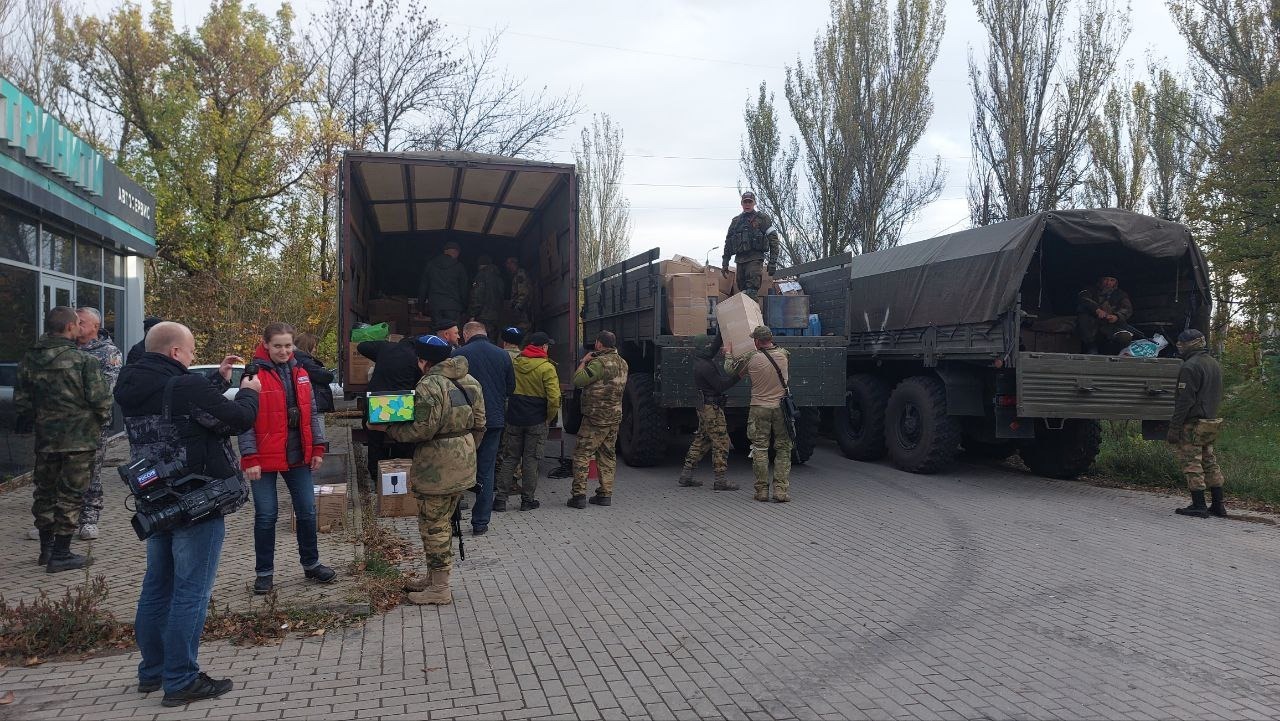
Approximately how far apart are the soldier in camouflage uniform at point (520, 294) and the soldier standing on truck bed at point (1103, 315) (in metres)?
7.03

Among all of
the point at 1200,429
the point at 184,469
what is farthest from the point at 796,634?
the point at 1200,429

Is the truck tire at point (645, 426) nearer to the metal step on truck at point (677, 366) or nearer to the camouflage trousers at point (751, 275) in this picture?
the metal step on truck at point (677, 366)

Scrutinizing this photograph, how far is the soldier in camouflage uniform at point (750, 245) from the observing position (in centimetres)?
1001

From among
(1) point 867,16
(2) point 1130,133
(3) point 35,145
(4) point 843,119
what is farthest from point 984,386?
(2) point 1130,133

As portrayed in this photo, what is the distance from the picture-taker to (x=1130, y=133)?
2584 centimetres

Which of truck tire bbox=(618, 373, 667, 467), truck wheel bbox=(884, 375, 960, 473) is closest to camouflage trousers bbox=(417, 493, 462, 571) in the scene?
truck tire bbox=(618, 373, 667, 467)

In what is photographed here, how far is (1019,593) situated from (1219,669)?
131 cm

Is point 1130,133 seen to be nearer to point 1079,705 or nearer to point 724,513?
point 724,513

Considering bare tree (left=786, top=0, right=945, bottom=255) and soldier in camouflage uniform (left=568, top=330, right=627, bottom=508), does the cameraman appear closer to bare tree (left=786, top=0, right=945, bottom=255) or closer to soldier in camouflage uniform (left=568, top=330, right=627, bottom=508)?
soldier in camouflage uniform (left=568, top=330, right=627, bottom=508)

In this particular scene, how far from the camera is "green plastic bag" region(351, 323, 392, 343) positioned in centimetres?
903

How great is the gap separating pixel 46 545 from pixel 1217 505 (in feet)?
31.8

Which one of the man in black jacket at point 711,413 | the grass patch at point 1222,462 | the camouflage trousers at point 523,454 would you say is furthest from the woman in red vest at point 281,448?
the grass patch at point 1222,462

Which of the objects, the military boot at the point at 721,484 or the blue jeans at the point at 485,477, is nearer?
the blue jeans at the point at 485,477

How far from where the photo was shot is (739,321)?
9000 millimetres
